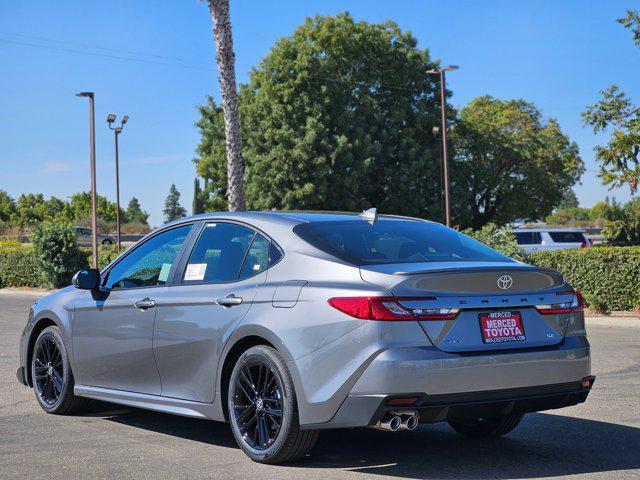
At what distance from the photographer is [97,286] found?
7.38 meters

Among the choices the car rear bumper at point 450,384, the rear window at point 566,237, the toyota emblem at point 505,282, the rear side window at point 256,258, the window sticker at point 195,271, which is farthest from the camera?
the rear window at point 566,237

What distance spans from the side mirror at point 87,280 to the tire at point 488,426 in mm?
3021

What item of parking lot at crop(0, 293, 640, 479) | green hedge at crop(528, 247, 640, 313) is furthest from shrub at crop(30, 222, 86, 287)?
parking lot at crop(0, 293, 640, 479)

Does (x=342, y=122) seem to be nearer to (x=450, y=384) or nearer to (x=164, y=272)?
(x=164, y=272)

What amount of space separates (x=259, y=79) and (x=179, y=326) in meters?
48.3

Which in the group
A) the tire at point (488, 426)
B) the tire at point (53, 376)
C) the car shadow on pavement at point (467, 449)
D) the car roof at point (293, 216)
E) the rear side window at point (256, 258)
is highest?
the car roof at point (293, 216)

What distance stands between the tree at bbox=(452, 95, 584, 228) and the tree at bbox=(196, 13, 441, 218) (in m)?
7.21

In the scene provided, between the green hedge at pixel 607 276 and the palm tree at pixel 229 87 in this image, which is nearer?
the green hedge at pixel 607 276

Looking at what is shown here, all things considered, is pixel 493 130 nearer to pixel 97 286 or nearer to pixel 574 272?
pixel 574 272

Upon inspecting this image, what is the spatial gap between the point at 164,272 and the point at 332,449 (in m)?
1.80

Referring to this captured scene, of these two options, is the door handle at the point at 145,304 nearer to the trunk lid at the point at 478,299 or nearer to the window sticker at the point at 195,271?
the window sticker at the point at 195,271

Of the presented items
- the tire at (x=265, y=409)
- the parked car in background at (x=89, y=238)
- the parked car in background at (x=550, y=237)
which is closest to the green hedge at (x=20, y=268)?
the parked car in background at (x=550, y=237)

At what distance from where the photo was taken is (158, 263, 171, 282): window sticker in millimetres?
6814

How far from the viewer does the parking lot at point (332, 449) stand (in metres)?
5.70
